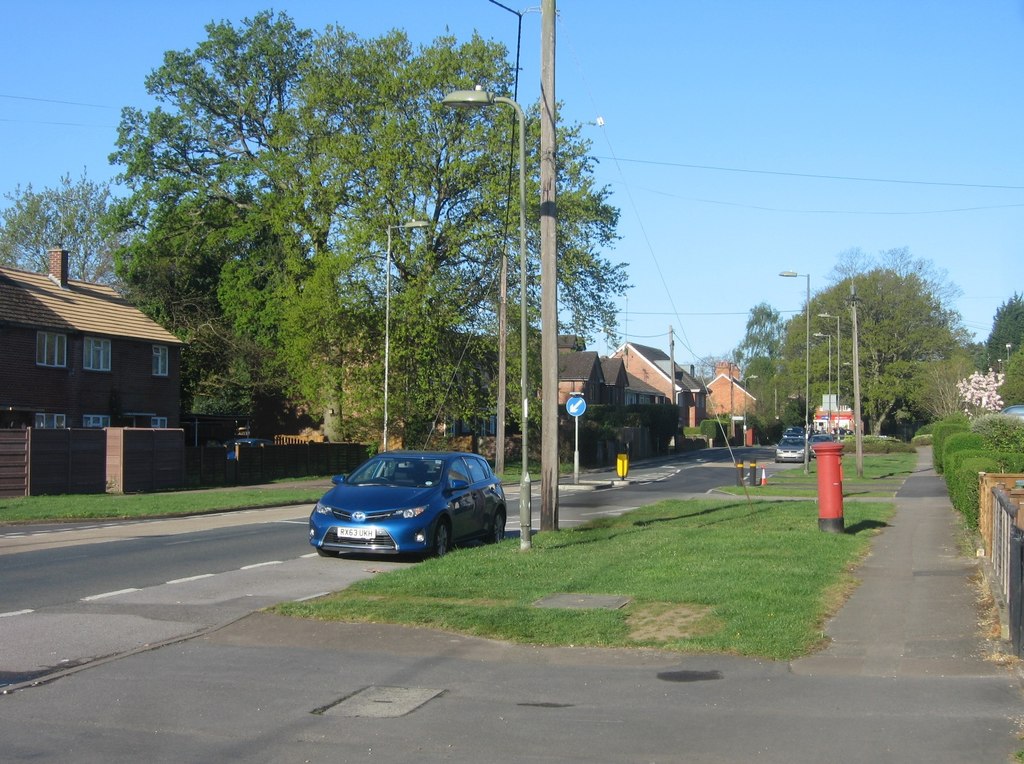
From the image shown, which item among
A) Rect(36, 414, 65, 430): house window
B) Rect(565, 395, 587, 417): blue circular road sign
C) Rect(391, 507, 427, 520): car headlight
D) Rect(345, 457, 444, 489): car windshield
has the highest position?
Rect(565, 395, 587, 417): blue circular road sign

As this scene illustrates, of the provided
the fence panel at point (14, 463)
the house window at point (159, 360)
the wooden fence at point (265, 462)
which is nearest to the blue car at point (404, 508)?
the fence panel at point (14, 463)

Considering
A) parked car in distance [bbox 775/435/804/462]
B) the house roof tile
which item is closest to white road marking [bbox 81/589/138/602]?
the house roof tile

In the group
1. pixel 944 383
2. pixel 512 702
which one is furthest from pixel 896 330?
pixel 512 702

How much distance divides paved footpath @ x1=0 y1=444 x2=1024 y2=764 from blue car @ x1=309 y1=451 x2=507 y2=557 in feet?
14.7

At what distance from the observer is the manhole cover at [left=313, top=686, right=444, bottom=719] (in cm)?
711

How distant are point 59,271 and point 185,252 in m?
10.7

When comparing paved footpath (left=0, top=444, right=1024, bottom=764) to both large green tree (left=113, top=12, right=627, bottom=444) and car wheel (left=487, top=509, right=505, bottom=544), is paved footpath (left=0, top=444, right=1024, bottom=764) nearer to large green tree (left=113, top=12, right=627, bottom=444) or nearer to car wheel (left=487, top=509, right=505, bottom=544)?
car wheel (left=487, top=509, right=505, bottom=544)

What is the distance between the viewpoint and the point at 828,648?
8.86 meters

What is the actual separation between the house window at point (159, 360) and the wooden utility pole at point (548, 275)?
2867 cm

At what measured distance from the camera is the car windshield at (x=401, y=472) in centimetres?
1567

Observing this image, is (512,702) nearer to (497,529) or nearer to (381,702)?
(381,702)

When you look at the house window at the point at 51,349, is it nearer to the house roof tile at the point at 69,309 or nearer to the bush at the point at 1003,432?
the house roof tile at the point at 69,309

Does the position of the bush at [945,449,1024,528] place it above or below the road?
above

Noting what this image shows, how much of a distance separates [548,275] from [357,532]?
5.25 meters
